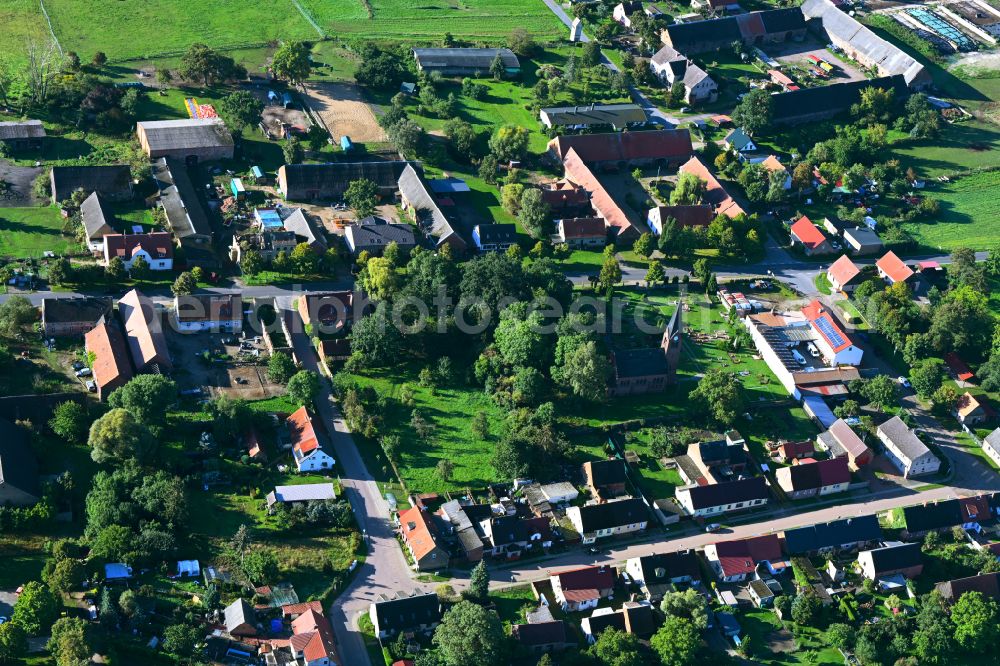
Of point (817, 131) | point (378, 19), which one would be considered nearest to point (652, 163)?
point (817, 131)

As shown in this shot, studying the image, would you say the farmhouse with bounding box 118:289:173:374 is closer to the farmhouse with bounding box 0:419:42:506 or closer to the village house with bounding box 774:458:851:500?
A: the farmhouse with bounding box 0:419:42:506

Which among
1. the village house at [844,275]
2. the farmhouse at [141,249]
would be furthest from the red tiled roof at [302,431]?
the village house at [844,275]

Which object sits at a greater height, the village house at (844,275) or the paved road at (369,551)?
the village house at (844,275)

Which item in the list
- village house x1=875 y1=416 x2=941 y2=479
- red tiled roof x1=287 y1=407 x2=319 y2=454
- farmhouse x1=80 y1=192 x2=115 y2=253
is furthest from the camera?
farmhouse x1=80 y1=192 x2=115 y2=253

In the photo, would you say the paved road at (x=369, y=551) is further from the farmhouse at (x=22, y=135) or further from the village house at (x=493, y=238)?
the farmhouse at (x=22, y=135)

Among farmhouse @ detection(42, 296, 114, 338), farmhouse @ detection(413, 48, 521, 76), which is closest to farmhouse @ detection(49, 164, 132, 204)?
farmhouse @ detection(42, 296, 114, 338)

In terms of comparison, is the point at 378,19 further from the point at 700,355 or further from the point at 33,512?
the point at 33,512

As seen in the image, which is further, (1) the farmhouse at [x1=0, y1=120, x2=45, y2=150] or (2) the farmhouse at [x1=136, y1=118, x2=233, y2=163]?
(2) the farmhouse at [x1=136, y1=118, x2=233, y2=163]
